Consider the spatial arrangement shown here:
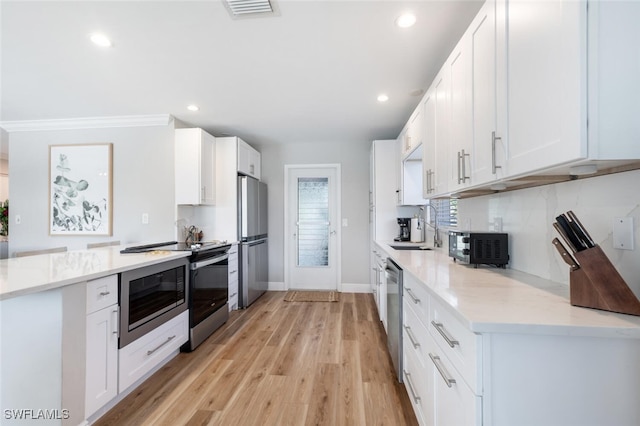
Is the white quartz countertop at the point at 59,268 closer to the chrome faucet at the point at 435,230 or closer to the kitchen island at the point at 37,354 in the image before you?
the kitchen island at the point at 37,354

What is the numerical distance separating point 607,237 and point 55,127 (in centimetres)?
517

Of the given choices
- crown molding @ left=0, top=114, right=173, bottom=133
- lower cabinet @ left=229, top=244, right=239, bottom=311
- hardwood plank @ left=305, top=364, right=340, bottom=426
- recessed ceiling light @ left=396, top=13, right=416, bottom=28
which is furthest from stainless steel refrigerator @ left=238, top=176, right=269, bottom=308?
recessed ceiling light @ left=396, top=13, right=416, bottom=28

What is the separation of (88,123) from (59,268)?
2625 millimetres

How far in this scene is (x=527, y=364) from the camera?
83 centimetres

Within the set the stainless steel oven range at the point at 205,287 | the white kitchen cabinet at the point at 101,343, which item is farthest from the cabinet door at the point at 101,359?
the stainless steel oven range at the point at 205,287

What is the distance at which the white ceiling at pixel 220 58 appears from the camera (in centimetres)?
170

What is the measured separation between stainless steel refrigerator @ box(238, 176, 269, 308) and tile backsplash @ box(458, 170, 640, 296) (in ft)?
9.19

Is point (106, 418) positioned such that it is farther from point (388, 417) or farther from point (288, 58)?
point (288, 58)

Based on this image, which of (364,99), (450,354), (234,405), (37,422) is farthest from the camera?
(364,99)

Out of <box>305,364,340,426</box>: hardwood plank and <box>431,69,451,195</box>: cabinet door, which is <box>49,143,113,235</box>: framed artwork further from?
<box>431,69,451,195</box>: cabinet door

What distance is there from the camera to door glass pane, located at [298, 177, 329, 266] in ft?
15.5

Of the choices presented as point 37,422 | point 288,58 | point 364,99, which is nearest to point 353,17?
point 288,58

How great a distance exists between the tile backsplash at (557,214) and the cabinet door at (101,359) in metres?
2.42

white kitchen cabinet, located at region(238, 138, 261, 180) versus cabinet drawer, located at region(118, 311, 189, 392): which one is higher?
white kitchen cabinet, located at region(238, 138, 261, 180)
